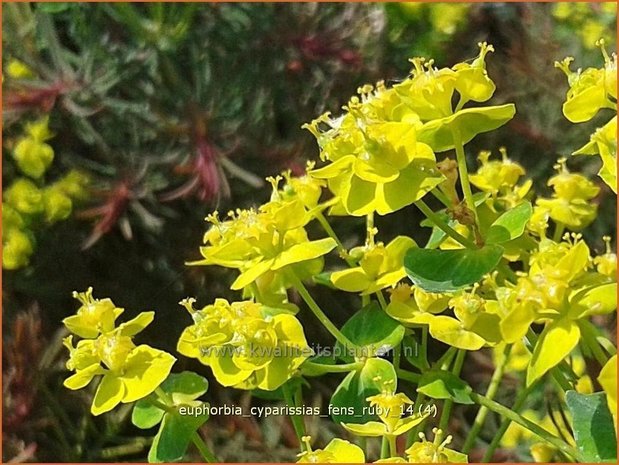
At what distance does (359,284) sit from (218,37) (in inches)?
51.0

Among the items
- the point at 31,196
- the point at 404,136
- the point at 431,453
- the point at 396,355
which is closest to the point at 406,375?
the point at 396,355

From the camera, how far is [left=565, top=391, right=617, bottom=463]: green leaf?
56cm

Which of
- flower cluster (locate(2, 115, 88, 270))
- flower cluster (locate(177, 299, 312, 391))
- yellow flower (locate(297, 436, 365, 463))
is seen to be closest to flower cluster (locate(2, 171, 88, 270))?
flower cluster (locate(2, 115, 88, 270))

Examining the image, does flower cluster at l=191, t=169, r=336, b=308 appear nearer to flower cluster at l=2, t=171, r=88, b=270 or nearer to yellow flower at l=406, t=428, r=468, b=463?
yellow flower at l=406, t=428, r=468, b=463

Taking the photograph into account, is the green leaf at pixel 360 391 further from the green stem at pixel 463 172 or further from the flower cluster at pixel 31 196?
the flower cluster at pixel 31 196

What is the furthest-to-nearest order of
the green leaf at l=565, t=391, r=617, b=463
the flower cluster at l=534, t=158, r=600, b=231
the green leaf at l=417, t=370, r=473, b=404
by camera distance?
1. the flower cluster at l=534, t=158, r=600, b=231
2. the green leaf at l=417, t=370, r=473, b=404
3. the green leaf at l=565, t=391, r=617, b=463

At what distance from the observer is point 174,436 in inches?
28.3

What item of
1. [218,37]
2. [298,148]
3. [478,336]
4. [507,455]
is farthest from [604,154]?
[218,37]

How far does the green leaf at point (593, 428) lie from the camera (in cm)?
56

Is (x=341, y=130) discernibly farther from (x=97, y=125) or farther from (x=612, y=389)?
(x=97, y=125)

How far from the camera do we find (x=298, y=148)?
1.85 meters

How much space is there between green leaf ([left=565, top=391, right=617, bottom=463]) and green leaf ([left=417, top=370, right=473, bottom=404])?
0.38 feet

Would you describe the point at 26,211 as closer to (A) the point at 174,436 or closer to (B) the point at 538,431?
(A) the point at 174,436

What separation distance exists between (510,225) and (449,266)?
7 centimetres
